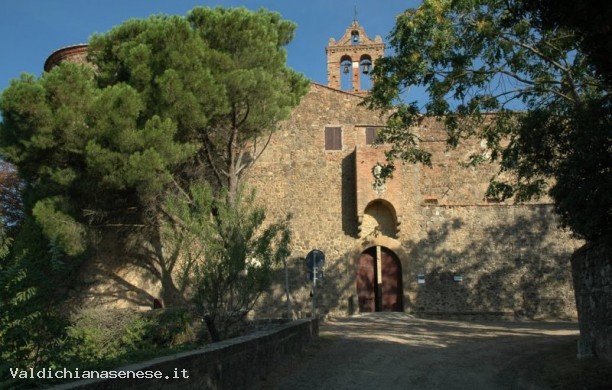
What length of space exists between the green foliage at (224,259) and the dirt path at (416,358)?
1.63 m

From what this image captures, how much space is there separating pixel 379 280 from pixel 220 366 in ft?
44.7

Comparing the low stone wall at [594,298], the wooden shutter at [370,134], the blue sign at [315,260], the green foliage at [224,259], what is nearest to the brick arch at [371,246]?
the wooden shutter at [370,134]

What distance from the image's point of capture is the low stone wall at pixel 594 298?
770cm

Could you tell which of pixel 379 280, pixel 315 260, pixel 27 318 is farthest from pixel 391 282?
pixel 27 318

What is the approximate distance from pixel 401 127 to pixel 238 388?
5760 mm

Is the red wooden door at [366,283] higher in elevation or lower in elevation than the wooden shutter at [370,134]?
lower

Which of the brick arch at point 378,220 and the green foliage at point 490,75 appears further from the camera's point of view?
the brick arch at point 378,220

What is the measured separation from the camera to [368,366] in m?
8.83

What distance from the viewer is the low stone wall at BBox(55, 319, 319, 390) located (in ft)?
14.9

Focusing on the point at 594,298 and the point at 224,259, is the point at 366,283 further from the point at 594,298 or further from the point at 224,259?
the point at 594,298

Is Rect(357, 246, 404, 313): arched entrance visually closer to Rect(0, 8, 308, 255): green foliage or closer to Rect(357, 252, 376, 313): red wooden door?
Rect(357, 252, 376, 313): red wooden door

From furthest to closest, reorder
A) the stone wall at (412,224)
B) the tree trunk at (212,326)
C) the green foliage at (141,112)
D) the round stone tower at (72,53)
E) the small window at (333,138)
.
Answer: the round stone tower at (72,53), the small window at (333,138), the stone wall at (412,224), the green foliage at (141,112), the tree trunk at (212,326)

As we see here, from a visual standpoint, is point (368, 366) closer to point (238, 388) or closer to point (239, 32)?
point (238, 388)

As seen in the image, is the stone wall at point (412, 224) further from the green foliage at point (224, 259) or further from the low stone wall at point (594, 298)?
the low stone wall at point (594, 298)
